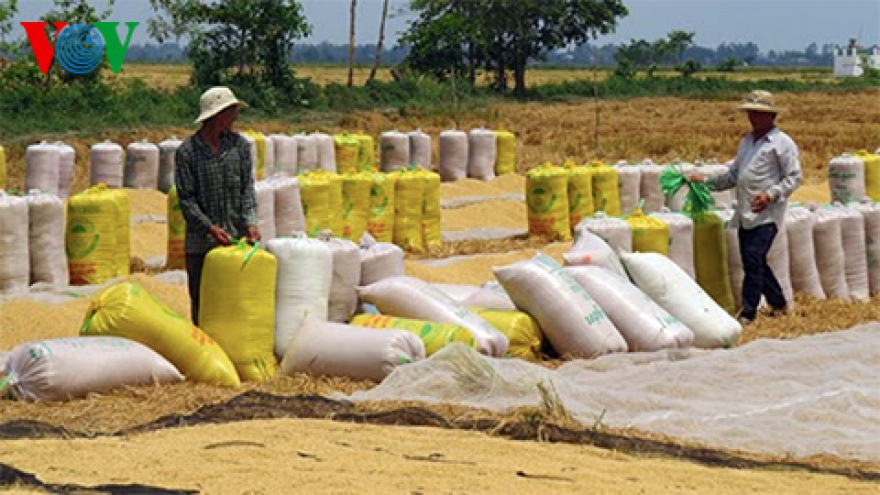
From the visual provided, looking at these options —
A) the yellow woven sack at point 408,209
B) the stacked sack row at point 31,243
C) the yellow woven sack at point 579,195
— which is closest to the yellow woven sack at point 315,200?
the yellow woven sack at point 408,209

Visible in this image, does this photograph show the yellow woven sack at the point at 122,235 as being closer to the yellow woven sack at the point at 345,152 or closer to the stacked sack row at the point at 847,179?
the stacked sack row at the point at 847,179

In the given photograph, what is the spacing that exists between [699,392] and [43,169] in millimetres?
8898

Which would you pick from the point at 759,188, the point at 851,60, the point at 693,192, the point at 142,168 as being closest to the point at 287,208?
the point at 693,192

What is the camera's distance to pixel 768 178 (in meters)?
9.69

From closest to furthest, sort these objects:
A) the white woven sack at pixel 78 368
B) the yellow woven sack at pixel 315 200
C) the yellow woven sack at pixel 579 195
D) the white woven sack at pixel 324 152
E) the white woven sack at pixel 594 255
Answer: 1. the white woven sack at pixel 78 368
2. the white woven sack at pixel 594 255
3. the yellow woven sack at pixel 315 200
4. the yellow woven sack at pixel 579 195
5. the white woven sack at pixel 324 152

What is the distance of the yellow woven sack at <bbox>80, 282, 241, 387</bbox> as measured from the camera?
741cm

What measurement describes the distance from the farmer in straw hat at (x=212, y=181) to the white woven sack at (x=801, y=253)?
12.6ft

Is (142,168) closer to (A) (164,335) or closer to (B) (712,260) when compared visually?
(B) (712,260)

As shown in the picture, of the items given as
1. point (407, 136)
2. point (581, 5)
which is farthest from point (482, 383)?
point (581, 5)

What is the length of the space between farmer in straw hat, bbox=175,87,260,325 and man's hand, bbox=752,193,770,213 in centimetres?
305

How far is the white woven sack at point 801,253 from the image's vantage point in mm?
10430

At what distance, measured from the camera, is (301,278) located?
798 cm

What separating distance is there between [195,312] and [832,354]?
309 centimetres

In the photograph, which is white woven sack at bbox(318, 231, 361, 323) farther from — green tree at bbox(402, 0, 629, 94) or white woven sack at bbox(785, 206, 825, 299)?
green tree at bbox(402, 0, 629, 94)
